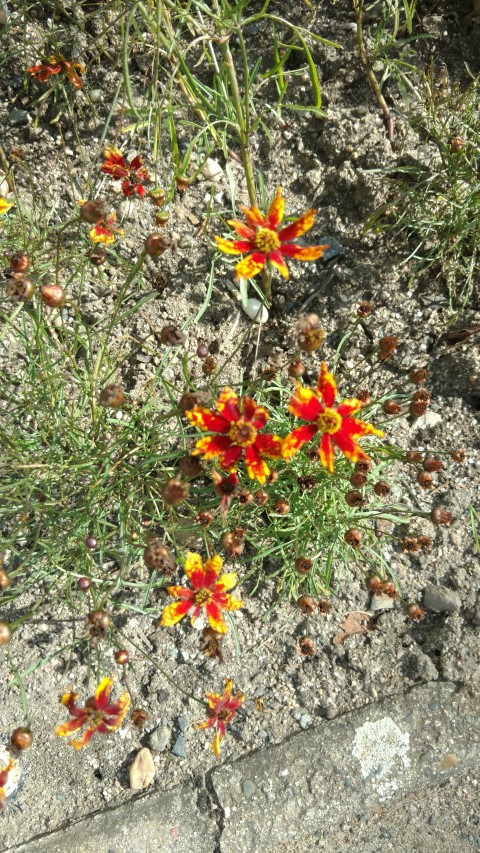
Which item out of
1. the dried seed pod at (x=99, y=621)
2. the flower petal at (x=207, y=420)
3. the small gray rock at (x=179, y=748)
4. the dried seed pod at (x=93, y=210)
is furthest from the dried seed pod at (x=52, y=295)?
the small gray rock at (x=179, y=748)

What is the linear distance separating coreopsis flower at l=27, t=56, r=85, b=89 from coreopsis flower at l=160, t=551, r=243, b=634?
6.01 feet

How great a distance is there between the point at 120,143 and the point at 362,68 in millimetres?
1003

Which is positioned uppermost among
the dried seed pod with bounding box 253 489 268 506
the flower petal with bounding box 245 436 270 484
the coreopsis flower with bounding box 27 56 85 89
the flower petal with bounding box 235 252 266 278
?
the coreopsis flower with bounding box 27 56 85 89

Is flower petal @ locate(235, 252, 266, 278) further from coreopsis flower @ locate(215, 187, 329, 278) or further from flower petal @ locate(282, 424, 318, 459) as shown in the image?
flower petal @ locate(282, 424, 318, 459)

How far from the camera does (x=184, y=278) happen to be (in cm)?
234

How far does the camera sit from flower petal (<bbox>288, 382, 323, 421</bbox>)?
4.82 ft

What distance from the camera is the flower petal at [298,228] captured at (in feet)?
5.08

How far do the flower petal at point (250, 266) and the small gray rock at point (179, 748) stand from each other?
1450 mm

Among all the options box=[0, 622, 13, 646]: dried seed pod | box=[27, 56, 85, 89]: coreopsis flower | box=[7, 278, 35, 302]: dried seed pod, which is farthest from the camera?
box=[27, 56, 85, 89]: coreopsis flower

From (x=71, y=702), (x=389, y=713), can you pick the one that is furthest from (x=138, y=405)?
(x=389, y=713)

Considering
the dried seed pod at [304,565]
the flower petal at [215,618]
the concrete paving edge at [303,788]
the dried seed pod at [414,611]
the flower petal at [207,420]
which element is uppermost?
the flower petal at [207,420]

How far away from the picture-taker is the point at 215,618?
166 cm

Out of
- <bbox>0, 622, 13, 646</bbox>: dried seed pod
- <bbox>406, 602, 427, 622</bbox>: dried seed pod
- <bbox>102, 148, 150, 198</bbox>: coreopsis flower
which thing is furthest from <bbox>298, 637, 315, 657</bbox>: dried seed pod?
<bbox>102, 148, 150, 198</bbox>: coreopsis flower

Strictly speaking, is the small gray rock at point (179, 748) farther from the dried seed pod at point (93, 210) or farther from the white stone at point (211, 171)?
the white stone at point (211, 171)
